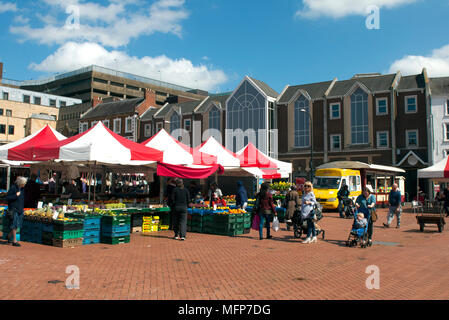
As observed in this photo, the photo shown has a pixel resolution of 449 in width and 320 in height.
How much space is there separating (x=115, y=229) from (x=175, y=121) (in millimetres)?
41081

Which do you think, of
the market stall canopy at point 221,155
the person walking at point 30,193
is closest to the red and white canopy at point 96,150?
the person walking at point 30,193

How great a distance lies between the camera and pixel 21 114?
62656 mm

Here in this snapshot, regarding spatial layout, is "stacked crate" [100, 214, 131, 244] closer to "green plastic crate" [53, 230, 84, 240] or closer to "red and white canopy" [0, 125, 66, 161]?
"green plastic crate" [53, 230, 84, 240]

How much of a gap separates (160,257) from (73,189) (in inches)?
313

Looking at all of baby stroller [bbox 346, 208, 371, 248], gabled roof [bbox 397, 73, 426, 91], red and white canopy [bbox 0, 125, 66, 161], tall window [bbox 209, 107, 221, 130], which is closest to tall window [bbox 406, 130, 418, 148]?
gabled roof [bbox 397, 73, 426, 91]

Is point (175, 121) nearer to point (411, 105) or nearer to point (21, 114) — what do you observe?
point (411, 105)

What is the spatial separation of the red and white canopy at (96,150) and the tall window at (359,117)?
101 ft

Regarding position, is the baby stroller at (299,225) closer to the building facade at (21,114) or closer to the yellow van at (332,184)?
the yellow van at (332,184)

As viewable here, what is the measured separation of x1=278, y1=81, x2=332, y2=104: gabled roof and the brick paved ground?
3178 centimetres

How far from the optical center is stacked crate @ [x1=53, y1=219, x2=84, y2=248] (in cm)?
985

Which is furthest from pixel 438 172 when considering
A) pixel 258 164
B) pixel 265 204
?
pixel 265 204

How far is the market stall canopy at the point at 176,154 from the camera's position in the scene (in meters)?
13.6

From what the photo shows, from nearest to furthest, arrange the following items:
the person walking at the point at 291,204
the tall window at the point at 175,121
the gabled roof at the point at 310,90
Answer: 1. the person walking at the point at 291,204
2. the gabled roof at the point at 310,90
3. the tall window at the point at 175,121
